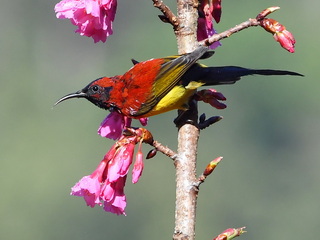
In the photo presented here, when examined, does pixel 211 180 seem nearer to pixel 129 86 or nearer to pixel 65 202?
pixel 65 202

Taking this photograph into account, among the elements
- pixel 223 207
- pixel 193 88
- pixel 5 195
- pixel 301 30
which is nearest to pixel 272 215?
pixel 223 207

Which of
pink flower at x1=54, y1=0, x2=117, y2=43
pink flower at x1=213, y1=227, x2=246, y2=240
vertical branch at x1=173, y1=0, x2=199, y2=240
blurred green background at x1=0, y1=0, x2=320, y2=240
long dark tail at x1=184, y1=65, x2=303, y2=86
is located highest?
blurred green background at x1=0, y1=0, x2=320, y2=240

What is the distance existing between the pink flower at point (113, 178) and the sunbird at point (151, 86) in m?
0.28

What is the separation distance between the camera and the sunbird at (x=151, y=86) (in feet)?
14.1

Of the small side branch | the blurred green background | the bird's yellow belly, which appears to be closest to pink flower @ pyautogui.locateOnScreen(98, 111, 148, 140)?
the bird's yellow belly

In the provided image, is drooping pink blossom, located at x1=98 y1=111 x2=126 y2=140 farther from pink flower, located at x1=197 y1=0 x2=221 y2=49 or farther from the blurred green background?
the blurred green background

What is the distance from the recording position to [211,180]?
6100cm

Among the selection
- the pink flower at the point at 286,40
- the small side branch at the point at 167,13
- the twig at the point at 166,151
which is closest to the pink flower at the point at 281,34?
the pink flower at the point at 286,40

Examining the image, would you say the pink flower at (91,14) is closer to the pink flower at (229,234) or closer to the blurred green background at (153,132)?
the pink flower at (229,234)

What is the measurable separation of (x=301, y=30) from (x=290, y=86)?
21.3ft

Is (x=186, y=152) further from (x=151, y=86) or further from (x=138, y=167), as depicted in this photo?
(x=151, y=86)

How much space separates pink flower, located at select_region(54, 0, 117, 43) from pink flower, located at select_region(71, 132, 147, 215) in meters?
0.54

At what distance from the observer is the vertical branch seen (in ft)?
12.3

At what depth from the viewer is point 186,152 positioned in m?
3.89
